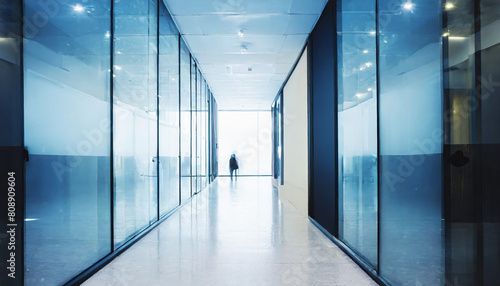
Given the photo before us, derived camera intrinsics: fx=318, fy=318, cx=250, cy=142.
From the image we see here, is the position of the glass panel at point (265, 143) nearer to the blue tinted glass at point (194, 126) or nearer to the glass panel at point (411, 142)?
the blue tinted glass at point (194, 126)

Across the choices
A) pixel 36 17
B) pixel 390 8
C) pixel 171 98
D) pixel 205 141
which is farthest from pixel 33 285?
pixel 205 141

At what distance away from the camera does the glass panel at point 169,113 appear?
6.31m

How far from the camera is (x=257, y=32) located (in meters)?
7.20

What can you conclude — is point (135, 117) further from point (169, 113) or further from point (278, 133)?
point (278, 133)

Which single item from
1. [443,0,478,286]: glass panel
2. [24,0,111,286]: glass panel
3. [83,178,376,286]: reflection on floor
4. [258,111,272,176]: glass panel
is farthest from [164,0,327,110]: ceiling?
[258,111,272,176]: glass panel

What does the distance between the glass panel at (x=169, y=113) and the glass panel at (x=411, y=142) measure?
4.27m

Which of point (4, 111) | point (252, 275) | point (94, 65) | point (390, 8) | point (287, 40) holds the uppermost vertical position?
point (287, 40)

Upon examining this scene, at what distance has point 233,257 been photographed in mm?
4070

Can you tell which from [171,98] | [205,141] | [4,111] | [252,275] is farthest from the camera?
[205,141]

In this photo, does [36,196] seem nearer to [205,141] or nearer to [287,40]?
[287,40]

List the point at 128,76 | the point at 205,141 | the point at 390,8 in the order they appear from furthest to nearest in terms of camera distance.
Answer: the point at 205,141
the point at 128,76
the point at 390,8

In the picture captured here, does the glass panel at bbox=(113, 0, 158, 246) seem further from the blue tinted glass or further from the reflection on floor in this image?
the blue tinted glass

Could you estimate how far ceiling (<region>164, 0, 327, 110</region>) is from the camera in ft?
19.3

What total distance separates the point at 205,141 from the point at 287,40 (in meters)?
6.45
